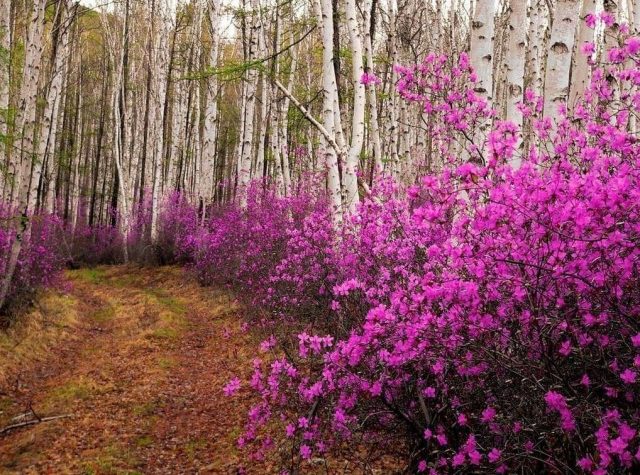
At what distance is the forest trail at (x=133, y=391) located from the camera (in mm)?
4621

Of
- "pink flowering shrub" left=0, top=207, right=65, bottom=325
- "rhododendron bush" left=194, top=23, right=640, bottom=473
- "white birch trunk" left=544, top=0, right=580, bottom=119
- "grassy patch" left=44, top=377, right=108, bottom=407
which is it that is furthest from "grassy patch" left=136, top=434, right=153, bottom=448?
"white birch trunk" left=544, top=0, right=580, bottom=119

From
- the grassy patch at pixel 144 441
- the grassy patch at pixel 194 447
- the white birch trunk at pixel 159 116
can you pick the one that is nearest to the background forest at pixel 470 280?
the grassy patch at pixel 194 447

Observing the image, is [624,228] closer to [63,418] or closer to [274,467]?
[274,467]

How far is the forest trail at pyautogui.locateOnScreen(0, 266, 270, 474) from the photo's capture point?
182 inches

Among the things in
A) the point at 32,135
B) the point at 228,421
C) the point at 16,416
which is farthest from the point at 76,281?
the point at 228,421

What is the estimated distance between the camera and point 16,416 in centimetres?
541

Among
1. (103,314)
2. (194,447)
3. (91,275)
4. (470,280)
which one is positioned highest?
(470,280)

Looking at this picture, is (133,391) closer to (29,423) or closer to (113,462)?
(29,423)

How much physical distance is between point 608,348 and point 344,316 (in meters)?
2.81

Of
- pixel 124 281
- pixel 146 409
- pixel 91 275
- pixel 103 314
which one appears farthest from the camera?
pixel 91 275

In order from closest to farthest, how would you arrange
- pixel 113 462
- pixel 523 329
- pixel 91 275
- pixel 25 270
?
pixel 523 329 < pixel 113 462 < pixel 25 270 < pixel 91 275

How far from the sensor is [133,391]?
242 inches

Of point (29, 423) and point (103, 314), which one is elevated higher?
point (29, 423)

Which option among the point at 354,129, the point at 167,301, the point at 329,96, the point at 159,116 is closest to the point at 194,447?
the point at 354,129
